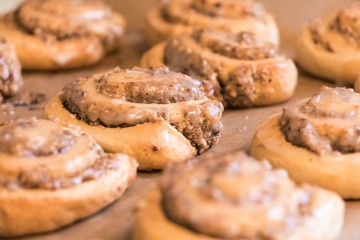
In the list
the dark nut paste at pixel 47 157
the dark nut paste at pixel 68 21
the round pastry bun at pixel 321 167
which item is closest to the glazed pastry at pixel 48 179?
the dark nut paste at pixel 47 157

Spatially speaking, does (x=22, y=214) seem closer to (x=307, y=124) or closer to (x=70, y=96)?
(x=70, y=96)

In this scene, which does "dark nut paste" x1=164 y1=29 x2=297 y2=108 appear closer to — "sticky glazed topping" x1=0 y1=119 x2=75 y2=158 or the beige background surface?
the beige background surface

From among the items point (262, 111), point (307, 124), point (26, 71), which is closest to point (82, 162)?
point (307, 124)

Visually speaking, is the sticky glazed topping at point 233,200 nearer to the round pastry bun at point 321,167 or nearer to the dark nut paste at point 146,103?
the round pastry bun at point 321,167

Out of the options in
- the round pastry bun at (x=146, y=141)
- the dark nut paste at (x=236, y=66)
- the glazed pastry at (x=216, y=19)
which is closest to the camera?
the round pastry bun at (x=146, y=141)

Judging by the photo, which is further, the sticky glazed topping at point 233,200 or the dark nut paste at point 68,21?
the dark nut paste at point 68,21

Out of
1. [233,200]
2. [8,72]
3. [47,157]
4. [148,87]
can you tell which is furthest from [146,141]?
[8,72]

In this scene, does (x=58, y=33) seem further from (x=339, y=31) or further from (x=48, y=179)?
(x=48, y=179)

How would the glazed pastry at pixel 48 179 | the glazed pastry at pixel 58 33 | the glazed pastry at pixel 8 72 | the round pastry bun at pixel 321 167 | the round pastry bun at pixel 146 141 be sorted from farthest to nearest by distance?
the glazed pastry at pixel 58 33 < the glazed pastry at pixel 8 72 < the round pastry bun at pixel 146 141 < the round pastry bun at pixel 321 167 < the glazed pastry at pixel 48 179
